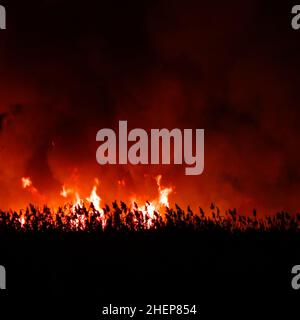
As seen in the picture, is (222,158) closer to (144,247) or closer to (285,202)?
(285,202)

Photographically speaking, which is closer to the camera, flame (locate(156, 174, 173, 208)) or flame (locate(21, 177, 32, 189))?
flame (locate(156, 174, 173, 208))

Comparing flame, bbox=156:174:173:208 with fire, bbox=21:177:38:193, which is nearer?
flame, bbox=156:174:173:208

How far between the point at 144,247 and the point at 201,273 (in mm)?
1229

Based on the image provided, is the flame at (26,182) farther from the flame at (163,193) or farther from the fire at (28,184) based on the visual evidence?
the flame at (163,193)

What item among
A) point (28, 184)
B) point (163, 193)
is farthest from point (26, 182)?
point (163, 193)

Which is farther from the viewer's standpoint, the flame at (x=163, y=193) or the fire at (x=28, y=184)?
the fire at (x=28, y=184)

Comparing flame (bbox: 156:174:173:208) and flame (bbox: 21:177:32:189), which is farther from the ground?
flame (bbox: 21:177:32:189)

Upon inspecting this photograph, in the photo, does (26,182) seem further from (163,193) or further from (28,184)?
(163,193)

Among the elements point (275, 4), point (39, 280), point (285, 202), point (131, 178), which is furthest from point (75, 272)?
point (275, 4)

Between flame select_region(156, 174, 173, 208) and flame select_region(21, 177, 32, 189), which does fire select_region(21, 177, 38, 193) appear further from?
flame select_region(156, 174, 173, 208)

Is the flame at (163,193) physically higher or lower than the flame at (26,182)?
lower

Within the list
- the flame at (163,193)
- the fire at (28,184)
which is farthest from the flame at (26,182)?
the flame at (163,193)

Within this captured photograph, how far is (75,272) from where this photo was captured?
8133 mm

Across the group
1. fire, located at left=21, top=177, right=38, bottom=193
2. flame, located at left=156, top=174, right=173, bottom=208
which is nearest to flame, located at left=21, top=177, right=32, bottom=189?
fire, located at left=21, top=177, right=38, bottom=193
